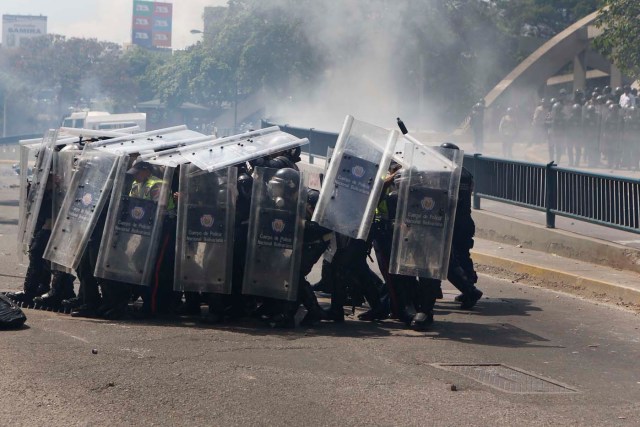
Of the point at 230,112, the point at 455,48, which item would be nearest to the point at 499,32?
the point at 455,48

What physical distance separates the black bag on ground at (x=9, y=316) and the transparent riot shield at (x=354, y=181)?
2.40 metres

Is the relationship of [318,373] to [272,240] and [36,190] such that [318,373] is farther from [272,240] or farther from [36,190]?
[36,190]

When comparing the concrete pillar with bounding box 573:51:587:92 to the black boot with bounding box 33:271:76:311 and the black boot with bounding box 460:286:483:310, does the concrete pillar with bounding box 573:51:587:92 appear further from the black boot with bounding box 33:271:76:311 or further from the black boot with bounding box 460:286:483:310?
the black boot with bounding box 33:271:76:311

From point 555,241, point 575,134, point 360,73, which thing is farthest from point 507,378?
point 360,73

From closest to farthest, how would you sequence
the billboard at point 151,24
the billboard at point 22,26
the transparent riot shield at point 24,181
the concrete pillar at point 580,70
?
the transparent riot shield at point 24,181
the concrete pillar at point 580,70
the billboard at point 22,26
the billboard at point 151,24

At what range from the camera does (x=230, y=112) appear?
177ft

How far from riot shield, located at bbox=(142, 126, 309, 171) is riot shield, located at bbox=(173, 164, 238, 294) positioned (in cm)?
11

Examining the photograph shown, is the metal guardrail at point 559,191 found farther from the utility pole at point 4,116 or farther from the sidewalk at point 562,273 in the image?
the utility pole at point 4,116

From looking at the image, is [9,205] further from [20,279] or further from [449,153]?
[449,153]

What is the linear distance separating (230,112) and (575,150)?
3360 cm

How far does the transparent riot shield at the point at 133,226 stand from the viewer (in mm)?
8125

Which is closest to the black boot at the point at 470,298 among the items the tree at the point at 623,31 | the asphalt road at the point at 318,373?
the asphalt road at the point at 318,373

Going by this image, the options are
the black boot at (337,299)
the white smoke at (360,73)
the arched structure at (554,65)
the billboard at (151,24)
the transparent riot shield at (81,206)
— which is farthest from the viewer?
the billboard at (151,24)

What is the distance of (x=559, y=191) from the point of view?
12.5m
